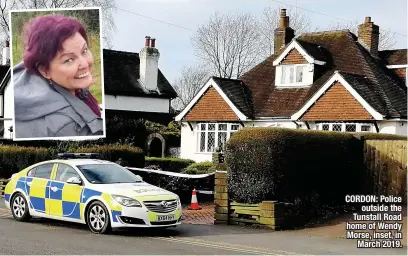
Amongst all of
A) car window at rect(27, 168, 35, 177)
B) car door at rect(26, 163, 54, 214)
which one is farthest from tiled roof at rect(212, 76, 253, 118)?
car door at rect(26, 163, 54, 214)

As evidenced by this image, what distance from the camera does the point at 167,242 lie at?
11.3 metres

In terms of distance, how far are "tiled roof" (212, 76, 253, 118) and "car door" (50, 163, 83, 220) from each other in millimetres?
16346

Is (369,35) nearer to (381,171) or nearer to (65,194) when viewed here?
(381,171)

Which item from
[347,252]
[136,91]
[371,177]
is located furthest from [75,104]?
[347,252]

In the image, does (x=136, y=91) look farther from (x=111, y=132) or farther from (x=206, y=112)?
(x=206, y=112)

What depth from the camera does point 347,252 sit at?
420 inches

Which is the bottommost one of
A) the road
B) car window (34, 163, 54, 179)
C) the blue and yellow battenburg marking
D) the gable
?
the road

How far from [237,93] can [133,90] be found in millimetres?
13074

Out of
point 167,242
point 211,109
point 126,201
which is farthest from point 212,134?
point 167,242

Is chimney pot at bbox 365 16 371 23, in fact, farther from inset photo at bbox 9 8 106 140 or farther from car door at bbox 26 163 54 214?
car door at bbox 26 163 54 214

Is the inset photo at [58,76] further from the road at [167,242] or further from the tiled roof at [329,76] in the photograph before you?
the road at [167,242]

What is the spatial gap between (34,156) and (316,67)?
14183 millimetres

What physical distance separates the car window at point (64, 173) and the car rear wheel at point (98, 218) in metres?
1.01

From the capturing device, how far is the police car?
39.0ft
